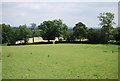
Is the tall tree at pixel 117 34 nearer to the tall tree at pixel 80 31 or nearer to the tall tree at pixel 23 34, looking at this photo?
the tall tree at pixel 80 31

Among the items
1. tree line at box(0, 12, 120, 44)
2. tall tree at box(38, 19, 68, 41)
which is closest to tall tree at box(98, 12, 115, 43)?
tree line at box(0, 12, 120, 44)

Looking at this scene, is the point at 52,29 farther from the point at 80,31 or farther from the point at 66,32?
the point at 80,31

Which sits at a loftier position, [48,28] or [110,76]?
[48,28]

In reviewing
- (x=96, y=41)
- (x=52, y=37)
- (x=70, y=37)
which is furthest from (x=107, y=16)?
(x=52, y=37)

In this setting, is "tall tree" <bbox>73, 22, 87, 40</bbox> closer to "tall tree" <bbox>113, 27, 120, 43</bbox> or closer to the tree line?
the tree line

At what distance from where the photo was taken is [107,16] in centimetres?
3416

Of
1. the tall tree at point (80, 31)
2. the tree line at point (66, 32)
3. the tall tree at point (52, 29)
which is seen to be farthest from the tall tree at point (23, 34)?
the tall tree at point (80, 31)

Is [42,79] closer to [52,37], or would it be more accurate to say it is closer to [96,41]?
[96,41]

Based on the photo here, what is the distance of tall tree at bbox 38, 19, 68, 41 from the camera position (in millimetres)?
39787

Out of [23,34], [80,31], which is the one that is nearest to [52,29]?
[80,31]

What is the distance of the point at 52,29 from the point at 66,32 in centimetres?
402

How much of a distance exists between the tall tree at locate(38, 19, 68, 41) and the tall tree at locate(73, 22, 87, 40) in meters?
3.99

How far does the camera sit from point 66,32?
1633 inches

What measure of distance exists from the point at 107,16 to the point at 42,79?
31021mm
